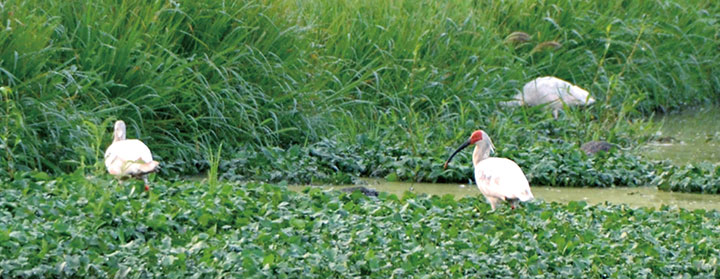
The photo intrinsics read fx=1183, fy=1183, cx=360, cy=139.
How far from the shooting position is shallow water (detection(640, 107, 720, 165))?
9828mm

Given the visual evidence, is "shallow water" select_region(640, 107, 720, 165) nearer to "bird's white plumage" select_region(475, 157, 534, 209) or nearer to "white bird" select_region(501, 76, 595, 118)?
"white bird" select_region(501, 76, 595, 118)

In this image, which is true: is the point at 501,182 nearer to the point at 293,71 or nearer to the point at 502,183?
the point at 502,183

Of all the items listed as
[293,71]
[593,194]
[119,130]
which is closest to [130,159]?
[119,130]

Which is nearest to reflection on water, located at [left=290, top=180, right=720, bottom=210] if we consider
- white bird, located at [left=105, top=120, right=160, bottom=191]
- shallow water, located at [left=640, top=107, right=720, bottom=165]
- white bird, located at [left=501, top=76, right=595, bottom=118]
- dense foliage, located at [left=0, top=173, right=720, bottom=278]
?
dense foliage, located at [left=0, top=173, right=720, bottom=278]

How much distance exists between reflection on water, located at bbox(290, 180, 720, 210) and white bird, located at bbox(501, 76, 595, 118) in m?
2.61

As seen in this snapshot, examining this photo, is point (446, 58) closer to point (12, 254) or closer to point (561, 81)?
point (561, 81)

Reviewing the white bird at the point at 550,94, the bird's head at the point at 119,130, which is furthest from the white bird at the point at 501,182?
the white bird at the point at 550,94

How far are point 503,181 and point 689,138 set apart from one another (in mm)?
5001

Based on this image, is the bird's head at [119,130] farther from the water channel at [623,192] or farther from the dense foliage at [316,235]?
the water channel at [623,192]

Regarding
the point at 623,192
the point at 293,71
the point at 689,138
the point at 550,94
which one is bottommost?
the point at 689,138

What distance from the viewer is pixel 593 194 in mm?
8086

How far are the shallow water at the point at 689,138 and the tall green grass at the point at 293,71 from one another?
321 millimetres

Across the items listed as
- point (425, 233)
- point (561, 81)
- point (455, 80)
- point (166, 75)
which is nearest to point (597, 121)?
point (561, 81)

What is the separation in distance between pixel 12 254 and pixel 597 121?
23.0 feet
